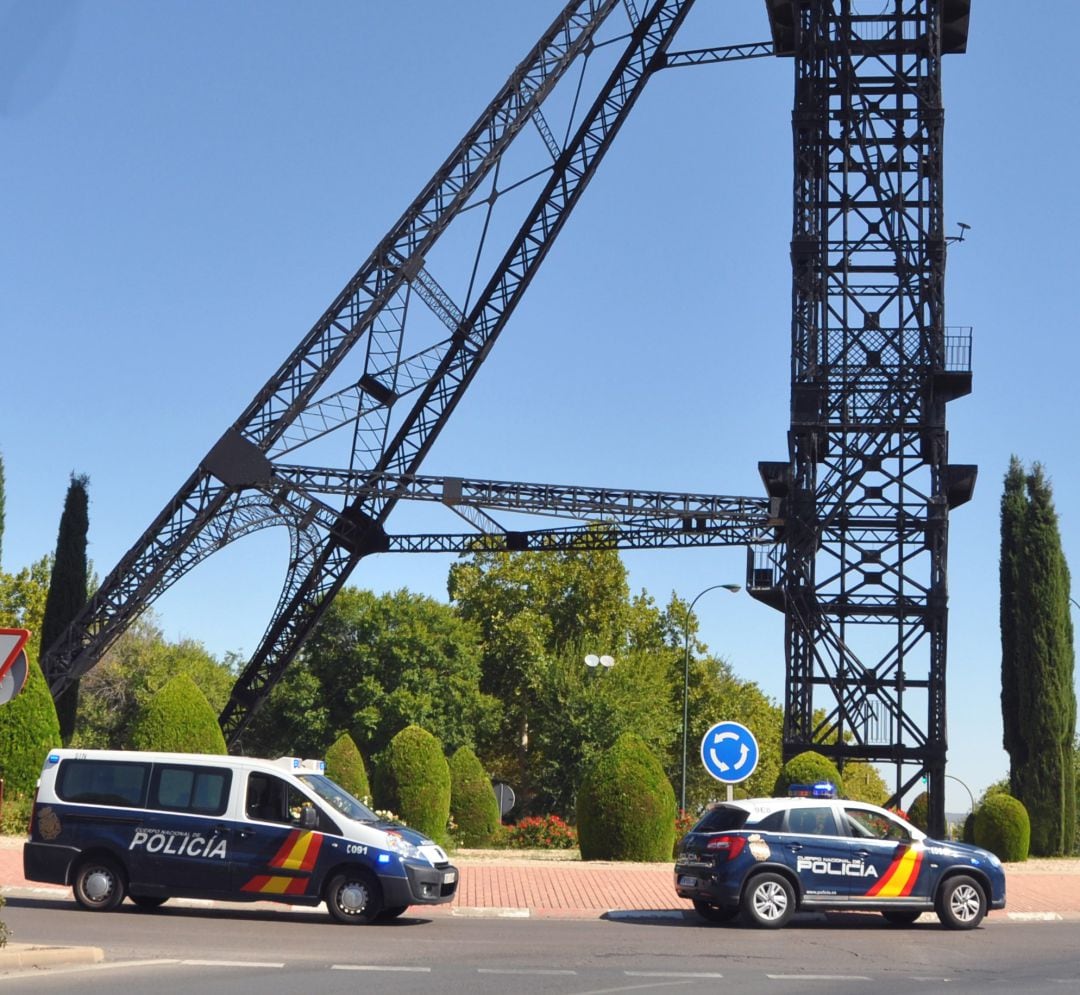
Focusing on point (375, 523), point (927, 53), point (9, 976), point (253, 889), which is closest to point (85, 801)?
point (253, 889)

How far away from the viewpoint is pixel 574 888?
21484 millimetres

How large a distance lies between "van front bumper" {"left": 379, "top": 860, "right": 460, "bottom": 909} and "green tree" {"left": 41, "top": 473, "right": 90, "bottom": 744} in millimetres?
20794

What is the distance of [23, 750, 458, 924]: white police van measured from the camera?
1650cm

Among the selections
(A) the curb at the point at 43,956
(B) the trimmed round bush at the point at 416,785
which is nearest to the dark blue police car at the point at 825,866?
(A) the curb at the point at 43,956

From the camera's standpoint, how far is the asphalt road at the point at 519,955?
39.4 ft

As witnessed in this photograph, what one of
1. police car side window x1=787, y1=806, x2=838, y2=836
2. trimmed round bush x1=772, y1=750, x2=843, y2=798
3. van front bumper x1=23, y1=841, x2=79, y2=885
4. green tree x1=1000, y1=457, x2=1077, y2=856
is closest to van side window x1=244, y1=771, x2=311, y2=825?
van front bumper x1=23, y1=841, x2=79, y2=885

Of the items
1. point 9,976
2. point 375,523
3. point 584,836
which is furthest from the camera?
point 375,523

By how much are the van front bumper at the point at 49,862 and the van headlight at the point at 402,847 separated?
3594mm

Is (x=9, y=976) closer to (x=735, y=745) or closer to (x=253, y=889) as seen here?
(x=253, y=889)

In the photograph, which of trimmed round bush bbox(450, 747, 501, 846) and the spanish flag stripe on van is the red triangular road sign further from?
trimmed round bush bbox(450, 747, 501, 846)

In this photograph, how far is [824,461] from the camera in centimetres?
3478

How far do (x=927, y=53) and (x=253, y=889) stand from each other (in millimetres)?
26646

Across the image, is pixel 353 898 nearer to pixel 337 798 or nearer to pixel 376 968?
pixel 337 798

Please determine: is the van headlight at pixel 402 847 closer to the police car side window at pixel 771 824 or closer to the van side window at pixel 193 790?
the van side window at pixel 193 790
